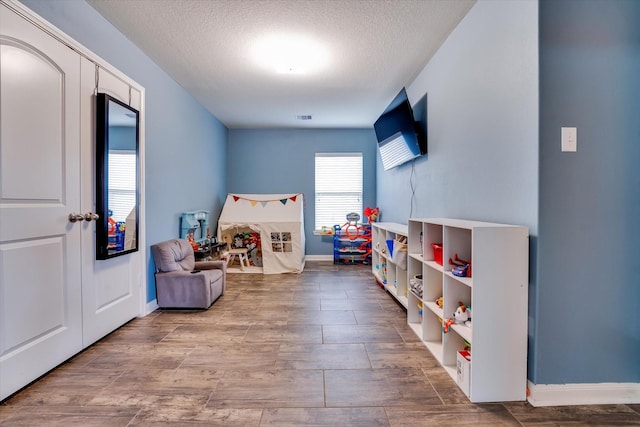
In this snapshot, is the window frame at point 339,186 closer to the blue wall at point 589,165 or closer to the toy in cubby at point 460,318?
the toy in cubby at point 460,318

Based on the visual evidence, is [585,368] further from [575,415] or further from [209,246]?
[209,246]

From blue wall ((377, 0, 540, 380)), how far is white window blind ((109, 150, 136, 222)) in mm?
2763

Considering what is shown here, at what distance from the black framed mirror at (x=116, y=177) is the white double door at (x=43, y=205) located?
6 cm

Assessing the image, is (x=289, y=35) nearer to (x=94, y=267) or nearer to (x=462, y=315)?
(x=94, y=267)

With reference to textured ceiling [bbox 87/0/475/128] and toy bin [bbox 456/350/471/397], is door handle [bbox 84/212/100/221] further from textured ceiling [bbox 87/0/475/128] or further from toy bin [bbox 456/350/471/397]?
toy bin [bbox 456/350/471/397]

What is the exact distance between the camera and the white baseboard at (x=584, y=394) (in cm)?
160

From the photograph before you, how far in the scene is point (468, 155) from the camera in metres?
2.31

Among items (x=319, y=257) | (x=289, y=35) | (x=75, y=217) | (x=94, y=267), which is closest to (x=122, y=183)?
(x=75, y=217)

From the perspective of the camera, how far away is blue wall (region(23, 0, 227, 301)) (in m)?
2.19

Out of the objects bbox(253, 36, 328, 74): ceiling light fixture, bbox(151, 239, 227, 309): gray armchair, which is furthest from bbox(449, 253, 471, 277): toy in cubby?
bbox(151, 239, 227, 309): gray armchair

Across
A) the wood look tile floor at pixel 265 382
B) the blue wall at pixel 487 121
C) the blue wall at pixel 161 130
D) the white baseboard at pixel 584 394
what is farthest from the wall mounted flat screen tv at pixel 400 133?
the blue wall at pixel 161 130

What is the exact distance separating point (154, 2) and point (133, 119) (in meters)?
0.97

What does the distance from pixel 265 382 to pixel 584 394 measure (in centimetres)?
173

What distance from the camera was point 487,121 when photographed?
2.06 metres
